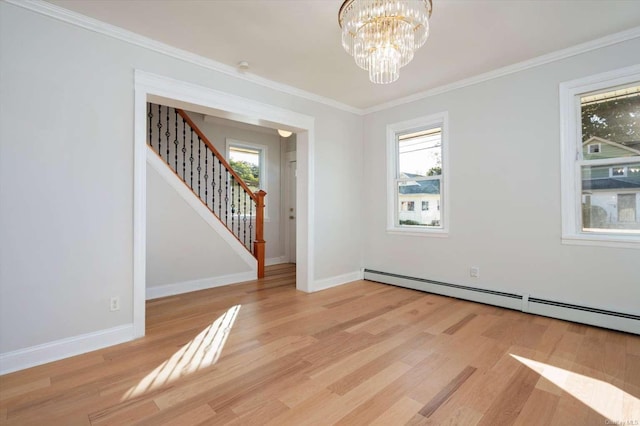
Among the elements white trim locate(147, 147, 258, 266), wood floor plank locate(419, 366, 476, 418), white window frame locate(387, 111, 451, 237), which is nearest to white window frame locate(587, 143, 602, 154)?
white window frame locate(387, 111, 451, 237)

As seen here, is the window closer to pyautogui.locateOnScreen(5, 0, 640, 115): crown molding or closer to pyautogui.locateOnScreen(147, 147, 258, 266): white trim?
pyautogui.locateOnScreen(147, 147, 258, 266): white trim

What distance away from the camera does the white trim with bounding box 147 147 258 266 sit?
4113 millimetres

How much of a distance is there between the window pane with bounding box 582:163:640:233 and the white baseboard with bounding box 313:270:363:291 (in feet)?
9.46

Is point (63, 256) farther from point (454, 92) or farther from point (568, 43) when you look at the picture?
point (568, 43)

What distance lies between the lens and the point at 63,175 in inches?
96.1

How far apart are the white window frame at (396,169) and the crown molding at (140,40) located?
1456 mm

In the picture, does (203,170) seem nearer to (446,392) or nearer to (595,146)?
(446,392)

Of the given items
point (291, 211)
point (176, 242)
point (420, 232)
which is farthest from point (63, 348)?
point (291, 211)

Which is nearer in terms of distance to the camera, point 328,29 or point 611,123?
point 328,29

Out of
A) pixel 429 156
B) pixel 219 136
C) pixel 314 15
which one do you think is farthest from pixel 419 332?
pixel 219 136

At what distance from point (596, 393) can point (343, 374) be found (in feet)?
5.04

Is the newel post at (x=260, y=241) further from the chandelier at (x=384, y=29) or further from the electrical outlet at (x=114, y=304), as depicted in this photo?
the chandelier at (x=384, y=29)

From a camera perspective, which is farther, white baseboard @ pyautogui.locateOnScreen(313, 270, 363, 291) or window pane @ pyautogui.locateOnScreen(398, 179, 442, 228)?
white baseboard @ pyautogui.locateOnScreen(313, 270, 363, 291)

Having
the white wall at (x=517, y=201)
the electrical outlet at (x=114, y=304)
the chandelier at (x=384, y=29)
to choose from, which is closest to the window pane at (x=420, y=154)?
the white wall at (x=517, y=201)
